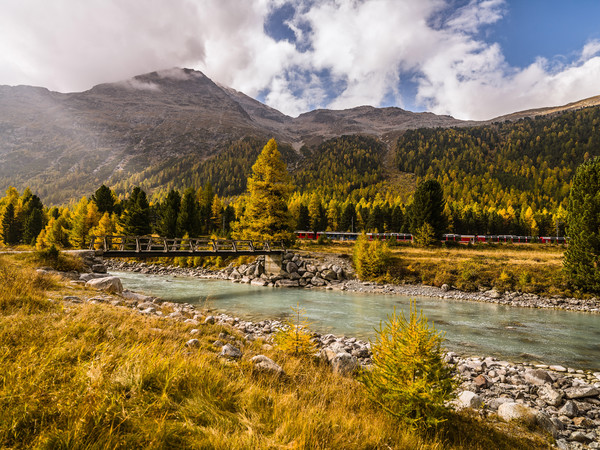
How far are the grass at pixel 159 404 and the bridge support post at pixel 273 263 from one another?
2565 cm

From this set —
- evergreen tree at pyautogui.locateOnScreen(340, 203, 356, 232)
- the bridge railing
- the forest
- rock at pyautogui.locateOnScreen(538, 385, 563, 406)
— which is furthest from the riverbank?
evergreen tree at pyautogui.locateOnScreen(340, 203, 356, 232)

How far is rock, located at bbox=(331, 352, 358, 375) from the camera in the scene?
7080 millimetres

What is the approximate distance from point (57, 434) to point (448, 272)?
3084cm

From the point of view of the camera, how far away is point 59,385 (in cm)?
295

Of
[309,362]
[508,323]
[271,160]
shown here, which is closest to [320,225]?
[271,160]

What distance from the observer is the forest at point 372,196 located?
52.7 meters

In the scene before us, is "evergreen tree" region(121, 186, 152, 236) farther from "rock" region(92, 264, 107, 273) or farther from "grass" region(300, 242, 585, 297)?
"grass" region(300, 242, 585, 297)

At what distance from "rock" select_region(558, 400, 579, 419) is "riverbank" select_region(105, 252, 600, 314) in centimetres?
1682

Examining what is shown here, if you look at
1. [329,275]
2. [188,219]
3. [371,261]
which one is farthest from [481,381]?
[188,219]

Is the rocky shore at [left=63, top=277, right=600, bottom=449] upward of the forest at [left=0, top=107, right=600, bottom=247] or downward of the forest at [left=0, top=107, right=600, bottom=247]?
downward

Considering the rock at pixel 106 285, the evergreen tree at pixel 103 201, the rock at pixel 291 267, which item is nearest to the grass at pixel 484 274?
the rock at pixel 291 267

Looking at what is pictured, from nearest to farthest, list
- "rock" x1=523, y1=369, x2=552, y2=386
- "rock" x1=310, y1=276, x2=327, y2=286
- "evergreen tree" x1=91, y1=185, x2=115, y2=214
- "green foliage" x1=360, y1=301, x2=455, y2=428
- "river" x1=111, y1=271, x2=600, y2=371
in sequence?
"green foliage" x1=360, y1=301, x2=455, y2=428 < "rock" x1=523, y1=369, x2=552, y2=386 < "river" x1=111, y1=271, x2=600, y2=371 < "rock" x1=310, y1=276, x2=327, y2=286 < "evergreen tree" x1=91, y1=185, x2=115, y2=214

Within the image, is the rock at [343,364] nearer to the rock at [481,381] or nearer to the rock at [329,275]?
the rock at [481,381]

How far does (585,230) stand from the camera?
70.1 ft
